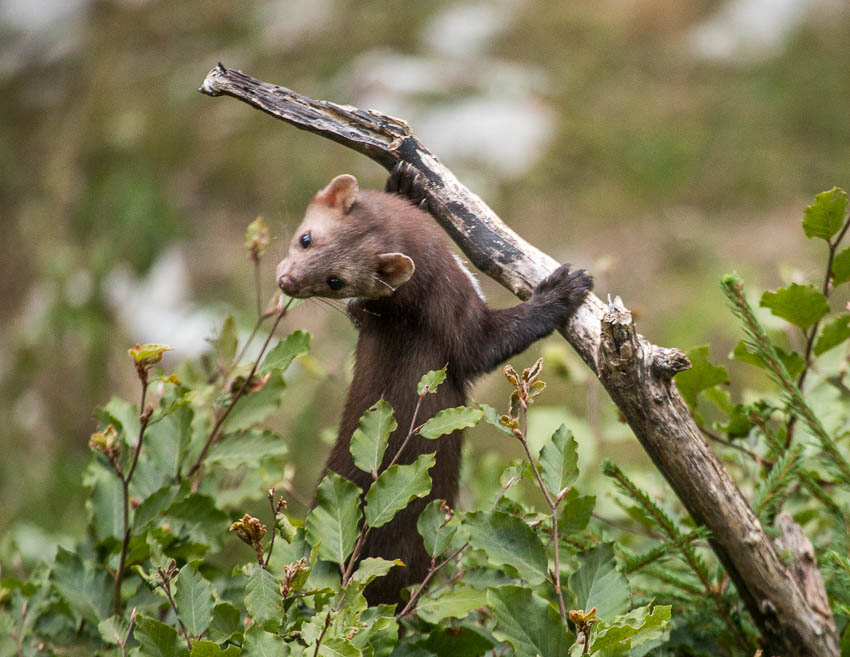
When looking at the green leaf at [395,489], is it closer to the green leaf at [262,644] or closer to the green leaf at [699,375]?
the green leaf at [262,644]

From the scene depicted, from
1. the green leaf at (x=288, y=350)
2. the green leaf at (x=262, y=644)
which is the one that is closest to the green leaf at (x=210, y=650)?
the green leaf at (x=262, y=644)

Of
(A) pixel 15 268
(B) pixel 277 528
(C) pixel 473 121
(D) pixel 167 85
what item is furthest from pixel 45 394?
(B) pixel 277 528

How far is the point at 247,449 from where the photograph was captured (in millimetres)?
1808

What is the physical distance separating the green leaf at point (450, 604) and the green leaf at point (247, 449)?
0.47m

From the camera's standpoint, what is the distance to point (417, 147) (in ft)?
6.15

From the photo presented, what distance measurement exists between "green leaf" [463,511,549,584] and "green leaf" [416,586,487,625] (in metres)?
0.09

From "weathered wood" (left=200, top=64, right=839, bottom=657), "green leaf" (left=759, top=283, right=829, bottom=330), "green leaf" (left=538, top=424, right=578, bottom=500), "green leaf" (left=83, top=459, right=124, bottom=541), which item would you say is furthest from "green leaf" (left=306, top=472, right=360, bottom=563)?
"green leaf" (left=759, top=283, right=829, bottom=330)

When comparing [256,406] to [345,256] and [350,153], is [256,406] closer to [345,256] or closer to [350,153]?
[345,256]

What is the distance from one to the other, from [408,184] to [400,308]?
0.94 feet

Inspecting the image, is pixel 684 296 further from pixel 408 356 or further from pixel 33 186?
pixel 33 186

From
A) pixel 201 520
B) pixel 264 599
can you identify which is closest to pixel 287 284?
pixel 201 520

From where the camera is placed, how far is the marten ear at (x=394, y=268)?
2.01m

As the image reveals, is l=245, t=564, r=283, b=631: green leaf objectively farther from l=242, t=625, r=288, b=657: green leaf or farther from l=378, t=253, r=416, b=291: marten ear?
l=378, t=253, r=416, b=291: marten ear

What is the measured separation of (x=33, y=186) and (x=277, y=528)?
6.19 metres
